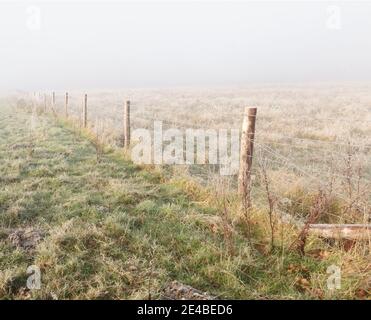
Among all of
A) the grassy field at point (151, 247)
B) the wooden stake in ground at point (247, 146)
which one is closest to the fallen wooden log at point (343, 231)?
the grassy field at point (151, 247)

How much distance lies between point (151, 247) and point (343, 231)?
2.18 m

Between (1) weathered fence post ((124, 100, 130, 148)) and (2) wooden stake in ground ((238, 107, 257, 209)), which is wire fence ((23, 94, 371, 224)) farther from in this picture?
(1) weathered fence post ((124, 100, 130, 148))

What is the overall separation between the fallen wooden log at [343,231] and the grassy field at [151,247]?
11 centimetres

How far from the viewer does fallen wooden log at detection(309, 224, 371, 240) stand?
4371mm

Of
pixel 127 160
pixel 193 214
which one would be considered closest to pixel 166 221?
pixel 193 214

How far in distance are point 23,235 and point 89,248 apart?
943 mm

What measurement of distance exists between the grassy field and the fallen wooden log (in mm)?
107

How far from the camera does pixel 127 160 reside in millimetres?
9156

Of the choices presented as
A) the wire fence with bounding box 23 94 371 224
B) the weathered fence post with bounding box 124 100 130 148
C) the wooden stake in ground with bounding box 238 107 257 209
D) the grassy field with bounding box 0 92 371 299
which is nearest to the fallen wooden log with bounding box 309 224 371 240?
the grassy field with bounding box 0 92 371 299

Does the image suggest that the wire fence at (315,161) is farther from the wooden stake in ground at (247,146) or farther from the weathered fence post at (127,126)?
the weathered fence post at (127,126)

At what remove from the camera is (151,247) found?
4.61 m

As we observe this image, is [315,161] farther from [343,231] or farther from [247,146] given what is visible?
[343,231]

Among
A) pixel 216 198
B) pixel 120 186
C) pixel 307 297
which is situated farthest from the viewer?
pixel 120 186
